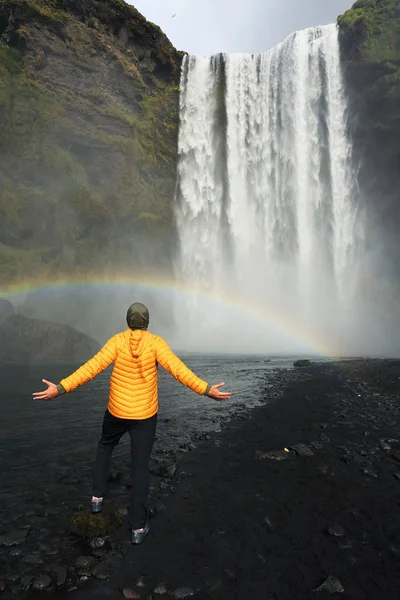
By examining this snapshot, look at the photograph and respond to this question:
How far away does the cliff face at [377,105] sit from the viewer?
41.2 metres

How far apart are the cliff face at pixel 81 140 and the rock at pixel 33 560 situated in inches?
1431

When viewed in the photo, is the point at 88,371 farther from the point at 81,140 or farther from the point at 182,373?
the point at 81,140

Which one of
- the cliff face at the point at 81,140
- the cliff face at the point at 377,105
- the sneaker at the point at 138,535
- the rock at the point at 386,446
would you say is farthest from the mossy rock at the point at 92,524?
the cliff face at the point at 377,105

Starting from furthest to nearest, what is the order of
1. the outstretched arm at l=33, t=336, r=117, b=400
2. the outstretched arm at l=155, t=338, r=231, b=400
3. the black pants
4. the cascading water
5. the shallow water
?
1. the cascading water
2. the shallow water
3. the outstretched arm at l=155, t=338, r=231, b=400
4. the outstretched arm at l=33, t=336, r=117, b=400
5. the black pants

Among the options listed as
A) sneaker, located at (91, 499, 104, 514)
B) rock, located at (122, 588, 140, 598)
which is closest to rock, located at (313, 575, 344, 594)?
rock, located at (122, 588, 140, 598)

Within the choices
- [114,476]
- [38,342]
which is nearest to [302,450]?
[114,476]

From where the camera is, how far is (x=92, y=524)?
4.47 m

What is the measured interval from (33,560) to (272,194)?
47.8 meters

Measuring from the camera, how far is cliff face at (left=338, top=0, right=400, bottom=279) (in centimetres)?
4122

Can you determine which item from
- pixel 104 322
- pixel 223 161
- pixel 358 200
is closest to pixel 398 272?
pixel 358 200

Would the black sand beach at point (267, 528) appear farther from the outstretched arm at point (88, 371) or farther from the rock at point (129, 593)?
the outstretched arm at point (88, 371)

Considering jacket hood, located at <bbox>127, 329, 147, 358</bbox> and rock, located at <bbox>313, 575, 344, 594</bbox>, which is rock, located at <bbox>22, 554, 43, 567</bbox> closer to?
jacket hood, located at <bbox>127, 329, 147, 358</bbox>

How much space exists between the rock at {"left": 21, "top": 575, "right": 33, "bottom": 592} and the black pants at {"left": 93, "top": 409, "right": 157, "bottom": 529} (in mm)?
1164

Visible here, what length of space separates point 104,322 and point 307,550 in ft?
128
